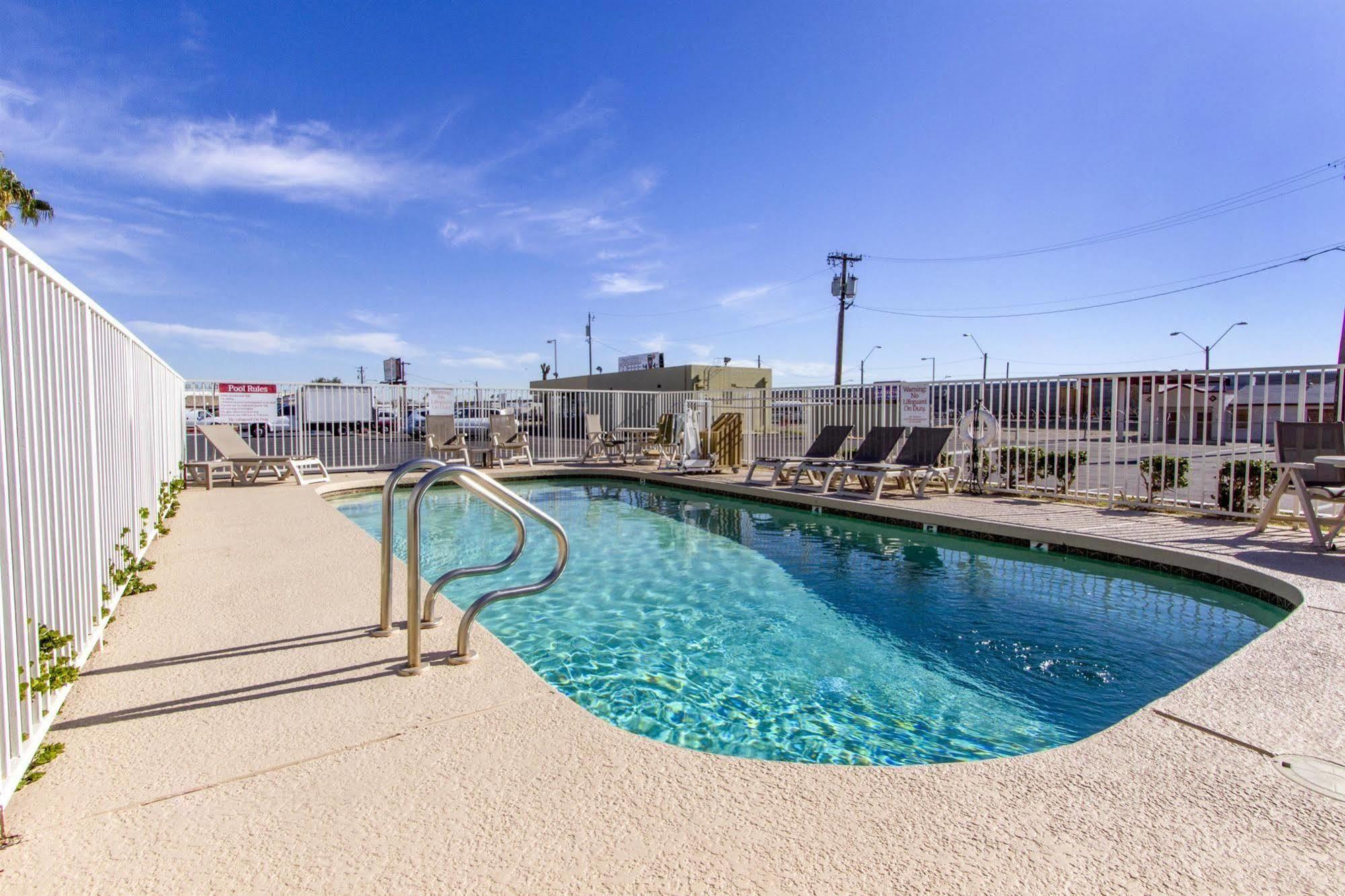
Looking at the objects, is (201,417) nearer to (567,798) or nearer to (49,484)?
(49,484)

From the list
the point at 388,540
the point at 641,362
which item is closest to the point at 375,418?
the point at 388,540

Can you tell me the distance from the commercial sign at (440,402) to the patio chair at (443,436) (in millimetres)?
939

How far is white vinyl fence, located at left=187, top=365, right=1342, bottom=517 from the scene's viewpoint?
23.5 feet

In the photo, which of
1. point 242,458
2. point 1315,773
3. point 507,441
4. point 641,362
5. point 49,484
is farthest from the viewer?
point 641,362

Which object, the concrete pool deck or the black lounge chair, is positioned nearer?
the concrete pool deck

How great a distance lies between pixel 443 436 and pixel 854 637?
34.4 ft

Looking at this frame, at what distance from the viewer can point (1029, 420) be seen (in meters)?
9.08

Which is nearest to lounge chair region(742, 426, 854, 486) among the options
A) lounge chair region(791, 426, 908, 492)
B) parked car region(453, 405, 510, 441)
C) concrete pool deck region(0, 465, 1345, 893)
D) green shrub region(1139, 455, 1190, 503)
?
lounge chair region(791, 426, 908, 492)

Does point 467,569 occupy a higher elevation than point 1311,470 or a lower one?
lower

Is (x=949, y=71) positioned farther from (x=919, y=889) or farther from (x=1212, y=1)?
(x=919, y=889)

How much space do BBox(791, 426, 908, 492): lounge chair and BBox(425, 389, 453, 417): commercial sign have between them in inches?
319

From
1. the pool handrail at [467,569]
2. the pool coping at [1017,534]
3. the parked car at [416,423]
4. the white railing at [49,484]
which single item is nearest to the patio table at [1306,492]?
the pool coping at [1017,534]

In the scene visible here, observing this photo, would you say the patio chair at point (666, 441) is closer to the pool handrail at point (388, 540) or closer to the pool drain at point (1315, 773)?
the pool handrail at point (388, 540)

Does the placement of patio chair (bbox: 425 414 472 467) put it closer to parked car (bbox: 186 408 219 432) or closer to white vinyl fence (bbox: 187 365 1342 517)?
white vinyl fence (bbox: 187 365 1342 517)
